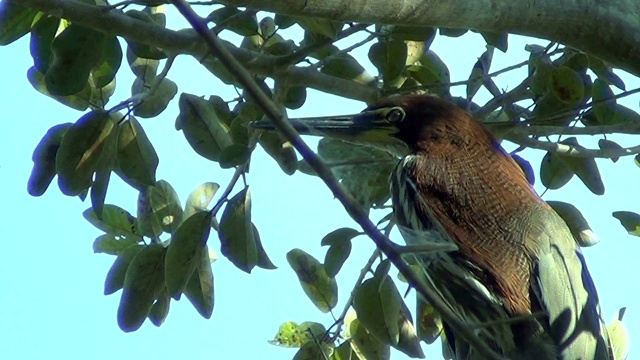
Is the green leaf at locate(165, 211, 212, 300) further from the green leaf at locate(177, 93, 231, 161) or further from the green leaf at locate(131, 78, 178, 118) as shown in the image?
the green leaf at locate(131, 78, 178, 118)

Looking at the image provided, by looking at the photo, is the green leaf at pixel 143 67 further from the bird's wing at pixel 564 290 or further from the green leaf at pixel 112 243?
the bird's wing at pixel 564 290

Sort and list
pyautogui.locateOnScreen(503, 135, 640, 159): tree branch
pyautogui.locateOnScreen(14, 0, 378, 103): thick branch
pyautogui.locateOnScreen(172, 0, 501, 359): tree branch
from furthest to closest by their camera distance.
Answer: pyautogui.locateOnScreen(503, 135, 640, 159): tree branch, pyautogui.locateOnScreen(14, 0, 378, 103): thick branch, pyautogui.locateOnScreen(172, 0, 501, 359): tree branch

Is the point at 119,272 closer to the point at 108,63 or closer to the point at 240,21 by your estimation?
the point at 108,63

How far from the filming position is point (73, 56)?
8.61 feet

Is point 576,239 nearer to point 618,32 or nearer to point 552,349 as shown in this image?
point 552,349

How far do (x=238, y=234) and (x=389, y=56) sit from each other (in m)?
0.66

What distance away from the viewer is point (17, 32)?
108 inches

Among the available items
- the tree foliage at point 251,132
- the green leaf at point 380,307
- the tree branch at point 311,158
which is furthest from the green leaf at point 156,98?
the tree branch at point 311,158

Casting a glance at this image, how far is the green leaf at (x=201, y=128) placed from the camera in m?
2.94

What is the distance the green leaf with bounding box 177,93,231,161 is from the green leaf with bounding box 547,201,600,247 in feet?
3.28

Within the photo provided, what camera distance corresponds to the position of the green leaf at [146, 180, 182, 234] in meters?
3.18

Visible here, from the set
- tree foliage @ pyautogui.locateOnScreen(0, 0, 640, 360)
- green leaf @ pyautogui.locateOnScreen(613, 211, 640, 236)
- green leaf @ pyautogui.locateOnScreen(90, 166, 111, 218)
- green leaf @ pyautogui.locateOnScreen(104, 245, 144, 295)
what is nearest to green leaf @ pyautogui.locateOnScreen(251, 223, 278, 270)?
tree foliage @ pyautogui.locateOnScreen(0, 0, 640, 360)

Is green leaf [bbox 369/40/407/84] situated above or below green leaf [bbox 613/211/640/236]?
above

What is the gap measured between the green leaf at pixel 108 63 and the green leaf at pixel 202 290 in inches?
23.3
